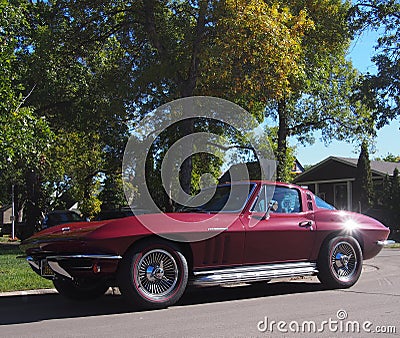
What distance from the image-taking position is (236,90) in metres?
14.3

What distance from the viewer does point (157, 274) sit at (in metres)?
6.95

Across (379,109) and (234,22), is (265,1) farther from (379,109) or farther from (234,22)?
(379,109)

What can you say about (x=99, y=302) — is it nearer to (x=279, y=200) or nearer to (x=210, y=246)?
(x=210, y=246)

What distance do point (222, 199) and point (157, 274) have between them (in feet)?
5.49

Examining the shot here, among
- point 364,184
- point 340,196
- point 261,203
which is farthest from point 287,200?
point 340,196

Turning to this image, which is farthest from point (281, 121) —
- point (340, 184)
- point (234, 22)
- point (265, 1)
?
point (340, 184)

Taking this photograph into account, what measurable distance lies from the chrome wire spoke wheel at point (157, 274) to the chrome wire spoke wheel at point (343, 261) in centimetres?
273

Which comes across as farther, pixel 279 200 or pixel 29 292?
pixel 29 292

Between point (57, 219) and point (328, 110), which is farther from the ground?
point (328, 110)

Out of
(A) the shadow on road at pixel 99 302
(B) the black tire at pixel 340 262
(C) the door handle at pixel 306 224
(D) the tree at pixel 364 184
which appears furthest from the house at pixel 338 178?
(C) the door handle at pixel 306 224

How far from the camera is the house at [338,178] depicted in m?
38.8

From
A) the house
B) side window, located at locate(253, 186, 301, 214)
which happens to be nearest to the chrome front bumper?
side window, located at locate(253, 186, 301, 214)

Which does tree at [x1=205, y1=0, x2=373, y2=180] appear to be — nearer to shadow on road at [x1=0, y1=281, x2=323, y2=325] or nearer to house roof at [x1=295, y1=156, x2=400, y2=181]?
shadow on road at [x1=0, y1=281, x2=323, y2=325]

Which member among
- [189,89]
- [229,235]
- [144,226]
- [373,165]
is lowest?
[229,235]
